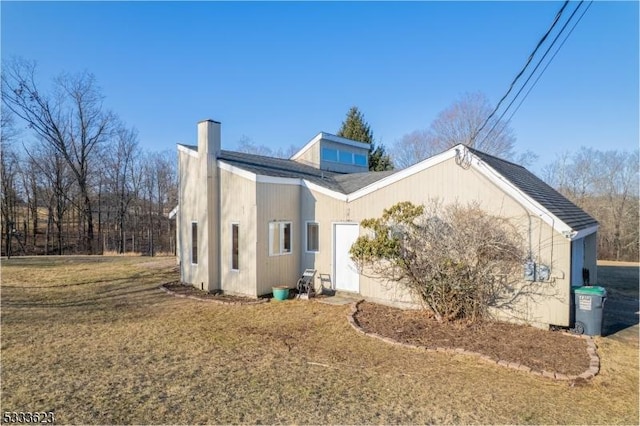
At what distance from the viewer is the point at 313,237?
11797mm

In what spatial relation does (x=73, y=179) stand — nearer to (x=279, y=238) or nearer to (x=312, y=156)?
(x=312, y=156)

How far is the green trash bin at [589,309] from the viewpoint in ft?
23.3

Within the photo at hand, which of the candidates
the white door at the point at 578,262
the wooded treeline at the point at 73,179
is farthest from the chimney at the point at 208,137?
the wooded treeline at the point at 73,179

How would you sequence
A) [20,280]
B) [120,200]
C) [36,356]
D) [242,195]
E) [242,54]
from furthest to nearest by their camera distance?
1. [120,200]
2. [242,54]
3. [20,280]
4. [242,195]
5. [36,356]

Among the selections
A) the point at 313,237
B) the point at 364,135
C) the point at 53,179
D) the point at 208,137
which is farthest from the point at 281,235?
the point at 53,179

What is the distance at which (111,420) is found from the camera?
402cm

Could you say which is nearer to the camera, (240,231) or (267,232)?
(267,232)

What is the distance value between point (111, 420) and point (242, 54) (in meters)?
13.8

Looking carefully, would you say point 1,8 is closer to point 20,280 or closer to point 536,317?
point 20,280

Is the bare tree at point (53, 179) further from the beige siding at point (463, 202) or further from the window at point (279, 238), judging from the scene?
the beige siding at point (463, 202)

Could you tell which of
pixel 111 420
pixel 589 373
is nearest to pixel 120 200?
pixel 111 420

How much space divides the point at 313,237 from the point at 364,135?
19567 millimetres

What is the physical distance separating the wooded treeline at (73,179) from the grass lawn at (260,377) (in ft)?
69.8

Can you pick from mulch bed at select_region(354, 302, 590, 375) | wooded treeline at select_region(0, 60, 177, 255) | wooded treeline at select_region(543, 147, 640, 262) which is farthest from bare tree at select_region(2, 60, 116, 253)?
wooded treeline at select_region(543, 147, 640, 262)
